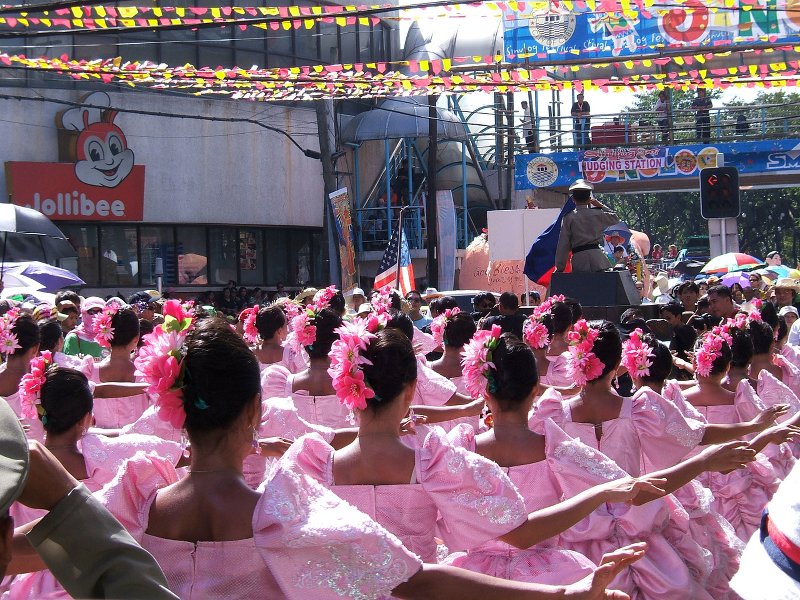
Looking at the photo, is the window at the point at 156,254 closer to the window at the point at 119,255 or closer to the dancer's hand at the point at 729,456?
the window at the point at 119,255

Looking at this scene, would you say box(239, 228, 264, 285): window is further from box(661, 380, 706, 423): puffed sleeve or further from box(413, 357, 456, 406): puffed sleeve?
box(661, 380, 706, 423): puffed sleeve

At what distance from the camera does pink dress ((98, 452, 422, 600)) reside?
2.81 metres

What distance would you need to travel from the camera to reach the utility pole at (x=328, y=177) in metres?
22.8

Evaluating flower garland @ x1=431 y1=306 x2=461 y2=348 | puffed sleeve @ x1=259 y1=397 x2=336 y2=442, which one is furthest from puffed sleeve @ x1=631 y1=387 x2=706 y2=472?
flower garland @ x1=431 y1=306 x2=461 y2=348

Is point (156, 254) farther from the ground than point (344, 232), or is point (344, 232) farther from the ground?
point (344, 232)

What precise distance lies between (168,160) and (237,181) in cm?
193

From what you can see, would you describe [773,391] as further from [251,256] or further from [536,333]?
[251,256]

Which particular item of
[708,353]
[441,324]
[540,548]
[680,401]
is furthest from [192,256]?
[540,548]

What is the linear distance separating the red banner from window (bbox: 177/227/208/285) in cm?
183

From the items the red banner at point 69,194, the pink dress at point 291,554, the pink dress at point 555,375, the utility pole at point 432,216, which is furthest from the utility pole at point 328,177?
the pink dress at point 291,554

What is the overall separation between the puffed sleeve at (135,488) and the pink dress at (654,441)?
8.03 feet

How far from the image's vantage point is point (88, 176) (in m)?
25.2

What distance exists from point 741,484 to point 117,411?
4294mm

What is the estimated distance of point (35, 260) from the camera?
57.6ft
